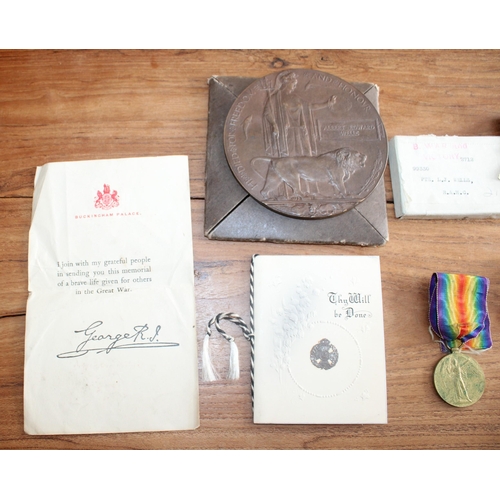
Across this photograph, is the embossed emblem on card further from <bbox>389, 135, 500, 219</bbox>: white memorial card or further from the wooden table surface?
<bbox>389, 135, 500, 219</bbox>: white memorial card

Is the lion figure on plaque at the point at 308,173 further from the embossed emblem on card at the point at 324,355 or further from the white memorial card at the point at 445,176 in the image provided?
the embossed emblem on card at the point at 324,355

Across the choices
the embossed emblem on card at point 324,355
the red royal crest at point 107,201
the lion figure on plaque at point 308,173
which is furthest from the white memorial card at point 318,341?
the red royal crest at point 107,201

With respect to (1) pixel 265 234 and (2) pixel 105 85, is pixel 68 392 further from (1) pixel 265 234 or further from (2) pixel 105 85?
(2) pixel 105 85

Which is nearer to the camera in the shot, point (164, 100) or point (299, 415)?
point (299, 415)

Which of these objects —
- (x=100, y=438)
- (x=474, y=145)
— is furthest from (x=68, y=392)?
(x=474, y=145)
